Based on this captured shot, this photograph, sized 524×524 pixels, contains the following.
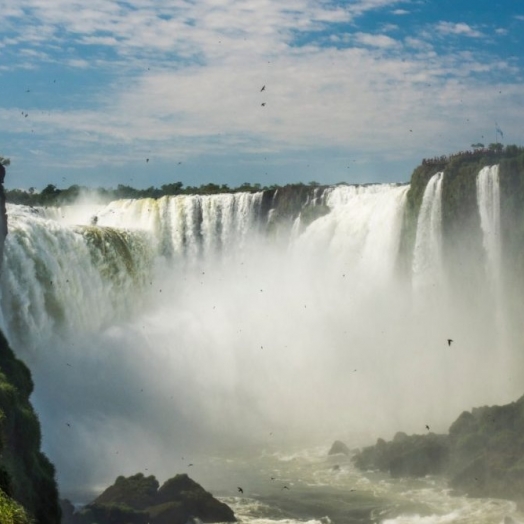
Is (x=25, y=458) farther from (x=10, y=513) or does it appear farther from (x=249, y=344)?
(x=249, y=344)

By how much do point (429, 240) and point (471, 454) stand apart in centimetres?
850

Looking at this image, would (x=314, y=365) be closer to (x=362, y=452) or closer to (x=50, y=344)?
(x=362, y=452)

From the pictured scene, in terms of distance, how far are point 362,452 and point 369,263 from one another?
973 centimetres

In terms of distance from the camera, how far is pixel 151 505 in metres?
19.3

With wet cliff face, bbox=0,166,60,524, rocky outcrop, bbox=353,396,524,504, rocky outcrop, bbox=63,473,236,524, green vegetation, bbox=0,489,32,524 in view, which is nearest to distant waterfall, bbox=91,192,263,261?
rocky outcrop, bbox=353,396,524,504

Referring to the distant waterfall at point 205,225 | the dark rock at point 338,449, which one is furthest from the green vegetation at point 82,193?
the dark rock at point 338,449

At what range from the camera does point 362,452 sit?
23422 mm

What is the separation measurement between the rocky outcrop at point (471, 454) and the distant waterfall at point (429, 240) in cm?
641

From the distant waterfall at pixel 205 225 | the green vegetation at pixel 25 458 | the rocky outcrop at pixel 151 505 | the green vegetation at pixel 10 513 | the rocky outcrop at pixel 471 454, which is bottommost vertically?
the rocky outcrop at pixel 151 505

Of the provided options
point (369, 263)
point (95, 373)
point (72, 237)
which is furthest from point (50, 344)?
point (369, 263)

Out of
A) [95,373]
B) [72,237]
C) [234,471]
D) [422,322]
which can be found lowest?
[234,471]

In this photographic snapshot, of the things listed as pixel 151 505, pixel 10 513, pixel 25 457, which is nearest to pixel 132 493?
pixel 151 505

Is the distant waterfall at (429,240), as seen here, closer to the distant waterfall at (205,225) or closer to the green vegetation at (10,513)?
the distant waterfall at (205,225)

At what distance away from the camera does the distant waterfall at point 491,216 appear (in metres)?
25.8
